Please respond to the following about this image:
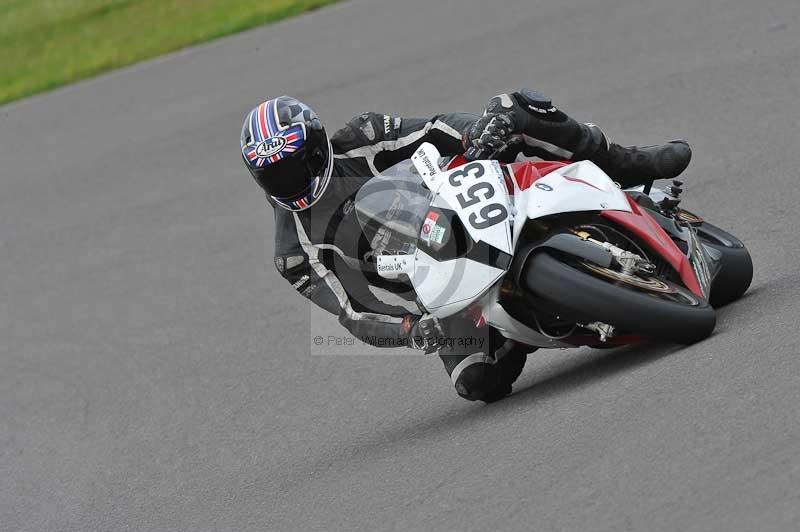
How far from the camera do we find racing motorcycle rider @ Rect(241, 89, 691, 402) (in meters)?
5.34

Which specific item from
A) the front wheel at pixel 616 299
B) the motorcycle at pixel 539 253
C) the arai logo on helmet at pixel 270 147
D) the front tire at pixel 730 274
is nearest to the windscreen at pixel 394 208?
the motorcycle at pixel 539 253

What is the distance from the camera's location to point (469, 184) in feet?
15.9

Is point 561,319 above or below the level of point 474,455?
above

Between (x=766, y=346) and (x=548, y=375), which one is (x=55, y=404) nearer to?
(x=548, y=375)

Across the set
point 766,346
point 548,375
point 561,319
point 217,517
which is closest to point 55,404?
point 217,517

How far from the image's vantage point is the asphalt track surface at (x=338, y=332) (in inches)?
168

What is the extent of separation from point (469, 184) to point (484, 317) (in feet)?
1.80

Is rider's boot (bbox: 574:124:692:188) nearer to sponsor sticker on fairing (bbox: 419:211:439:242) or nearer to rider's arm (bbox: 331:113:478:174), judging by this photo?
rider's arm (bbox: 331:113:478:174)

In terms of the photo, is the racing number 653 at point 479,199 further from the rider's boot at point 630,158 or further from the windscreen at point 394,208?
the rider's boot at point 630,158

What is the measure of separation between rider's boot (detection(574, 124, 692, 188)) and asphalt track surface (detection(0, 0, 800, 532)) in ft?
2.28

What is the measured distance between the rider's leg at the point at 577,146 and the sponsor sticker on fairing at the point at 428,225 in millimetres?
668

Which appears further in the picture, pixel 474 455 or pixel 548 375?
pixel 548 375

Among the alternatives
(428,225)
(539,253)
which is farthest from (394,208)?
(539,253)

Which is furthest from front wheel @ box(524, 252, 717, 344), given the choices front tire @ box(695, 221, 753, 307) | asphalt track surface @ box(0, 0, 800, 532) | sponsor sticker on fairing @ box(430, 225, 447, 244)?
front tire @ box(695, 221, 753, 307)
